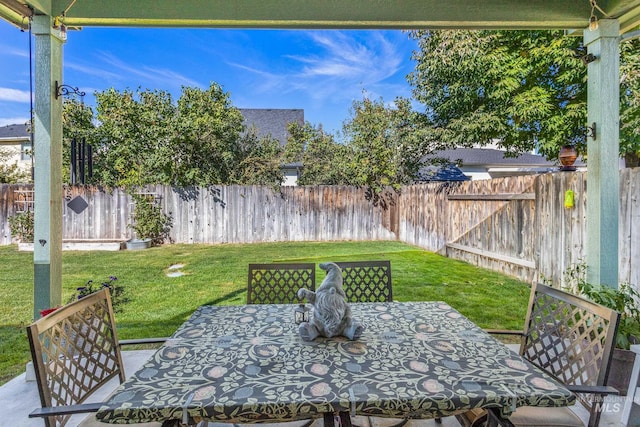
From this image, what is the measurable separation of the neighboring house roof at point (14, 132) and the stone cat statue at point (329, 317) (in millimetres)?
14365

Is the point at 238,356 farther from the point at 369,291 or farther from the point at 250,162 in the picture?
the point at 250,162

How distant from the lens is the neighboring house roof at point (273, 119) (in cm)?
1479

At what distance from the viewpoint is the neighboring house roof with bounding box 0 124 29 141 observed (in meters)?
11.8

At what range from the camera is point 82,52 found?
29.7 feet

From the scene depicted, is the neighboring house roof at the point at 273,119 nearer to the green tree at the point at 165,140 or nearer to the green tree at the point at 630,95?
the green tree at the point at 165,140

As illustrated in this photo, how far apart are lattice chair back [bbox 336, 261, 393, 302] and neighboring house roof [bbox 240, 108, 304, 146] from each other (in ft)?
41.6

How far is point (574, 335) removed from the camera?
1.58m

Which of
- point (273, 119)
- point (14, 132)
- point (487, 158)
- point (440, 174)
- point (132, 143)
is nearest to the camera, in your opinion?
point (132, 143)

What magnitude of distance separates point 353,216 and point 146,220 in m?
4.74

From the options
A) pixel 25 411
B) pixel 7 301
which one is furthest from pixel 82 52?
pixel 25 411

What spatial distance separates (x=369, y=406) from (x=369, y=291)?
1.25m

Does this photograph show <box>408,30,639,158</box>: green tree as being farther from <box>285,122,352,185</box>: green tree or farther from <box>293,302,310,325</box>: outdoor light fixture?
<box>293,302,310,325</box>: outdoor light fixture

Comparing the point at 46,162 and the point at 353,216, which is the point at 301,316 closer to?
the point at 46,162

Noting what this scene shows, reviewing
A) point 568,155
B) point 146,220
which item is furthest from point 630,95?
point 146,220
